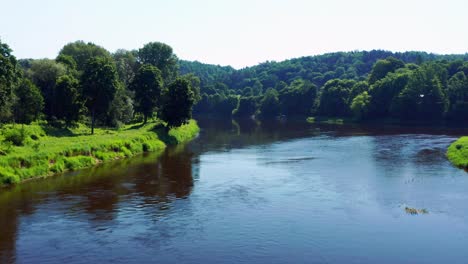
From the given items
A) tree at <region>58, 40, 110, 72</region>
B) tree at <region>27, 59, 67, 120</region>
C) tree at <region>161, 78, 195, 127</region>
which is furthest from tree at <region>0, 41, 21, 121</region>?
tree at <region>58, 40, 110, 72</region>

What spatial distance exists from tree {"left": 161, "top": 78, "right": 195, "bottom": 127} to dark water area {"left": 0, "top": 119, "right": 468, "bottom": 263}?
80.0 feet

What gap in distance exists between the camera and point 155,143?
81562 millimetres

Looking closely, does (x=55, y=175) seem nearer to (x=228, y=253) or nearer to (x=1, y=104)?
(x=1, y=104)

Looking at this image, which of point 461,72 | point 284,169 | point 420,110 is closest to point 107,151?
point 284,169

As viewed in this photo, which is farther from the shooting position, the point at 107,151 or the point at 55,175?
the point at 107,151

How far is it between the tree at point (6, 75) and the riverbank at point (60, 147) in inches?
136

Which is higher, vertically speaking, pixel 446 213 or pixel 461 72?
pixel 461 72

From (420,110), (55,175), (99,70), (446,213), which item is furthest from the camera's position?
(420,110)

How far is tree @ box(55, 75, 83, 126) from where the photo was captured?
79.3 meters

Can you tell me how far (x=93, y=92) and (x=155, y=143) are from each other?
13075 millimetres

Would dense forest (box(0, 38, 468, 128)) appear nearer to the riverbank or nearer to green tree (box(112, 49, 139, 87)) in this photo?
green tree (box(112, 49, 139, 87))

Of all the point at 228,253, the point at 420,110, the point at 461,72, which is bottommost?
the point at 228,253

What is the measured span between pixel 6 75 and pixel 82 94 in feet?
57.7

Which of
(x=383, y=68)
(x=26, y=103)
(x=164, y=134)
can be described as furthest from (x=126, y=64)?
(x=383, y=68)
